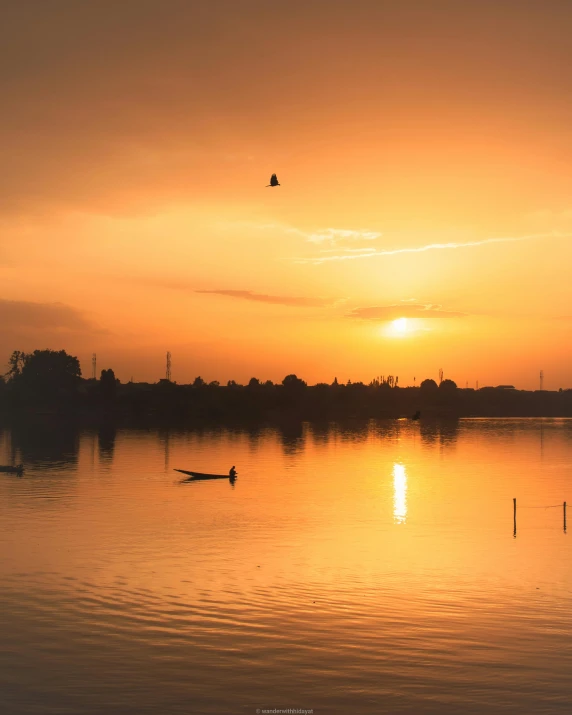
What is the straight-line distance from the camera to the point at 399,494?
264 feet

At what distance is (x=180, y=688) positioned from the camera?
2350 cm

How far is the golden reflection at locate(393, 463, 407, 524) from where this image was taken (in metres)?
64.4

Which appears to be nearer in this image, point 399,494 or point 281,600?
point 281,600

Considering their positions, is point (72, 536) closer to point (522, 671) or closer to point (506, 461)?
point (522, 671)

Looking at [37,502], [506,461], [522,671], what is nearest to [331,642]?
[522,671]

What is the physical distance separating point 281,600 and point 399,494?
4835cm

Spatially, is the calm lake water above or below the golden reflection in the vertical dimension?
above

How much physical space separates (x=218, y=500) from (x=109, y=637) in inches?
1826

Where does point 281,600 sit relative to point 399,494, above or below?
above

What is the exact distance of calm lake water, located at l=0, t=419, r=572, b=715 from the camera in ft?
76.9

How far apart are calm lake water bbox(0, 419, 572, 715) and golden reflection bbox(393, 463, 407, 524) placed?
1.06 feet

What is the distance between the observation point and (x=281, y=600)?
3388 centimetres

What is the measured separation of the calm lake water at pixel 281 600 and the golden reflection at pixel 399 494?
0.32 meters

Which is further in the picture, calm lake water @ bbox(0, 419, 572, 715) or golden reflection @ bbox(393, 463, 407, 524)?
golden reflection @ bbox(393, 463, 407, 524)
